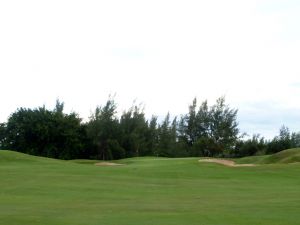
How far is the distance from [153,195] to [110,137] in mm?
58300

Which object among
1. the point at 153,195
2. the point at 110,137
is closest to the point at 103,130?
the point at 110,137

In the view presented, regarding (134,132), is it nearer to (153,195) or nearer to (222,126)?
(222,126)

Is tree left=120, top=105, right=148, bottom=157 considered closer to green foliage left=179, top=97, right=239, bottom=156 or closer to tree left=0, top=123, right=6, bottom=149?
green foliage left=179, top=97, right=239, bottom=156

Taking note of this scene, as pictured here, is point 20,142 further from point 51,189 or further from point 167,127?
point 51,189

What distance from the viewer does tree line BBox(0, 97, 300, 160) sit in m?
→ 81.0

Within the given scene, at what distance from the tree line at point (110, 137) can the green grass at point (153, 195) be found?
41.4 meters

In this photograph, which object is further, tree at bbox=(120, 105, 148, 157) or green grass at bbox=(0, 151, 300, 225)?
tree at bbox=(120, 105, 148, 157)

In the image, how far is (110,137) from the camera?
3194 inches

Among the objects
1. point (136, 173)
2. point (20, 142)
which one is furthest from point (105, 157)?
point (136, 173)

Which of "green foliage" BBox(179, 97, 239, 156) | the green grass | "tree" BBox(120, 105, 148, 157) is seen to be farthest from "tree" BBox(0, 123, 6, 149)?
the green grass

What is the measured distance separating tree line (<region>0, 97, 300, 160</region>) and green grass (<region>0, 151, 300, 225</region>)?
41.4m

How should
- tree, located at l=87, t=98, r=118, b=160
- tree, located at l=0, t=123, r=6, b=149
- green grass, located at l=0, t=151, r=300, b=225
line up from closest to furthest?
green grass, located at l=0, t=151, r=300, b=225, tree, located at l=87, t=98, r=118, b=160, tree, located at l=0, t=123, r=6, b=149

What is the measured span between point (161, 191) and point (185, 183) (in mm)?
4646

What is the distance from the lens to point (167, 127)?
302ft
